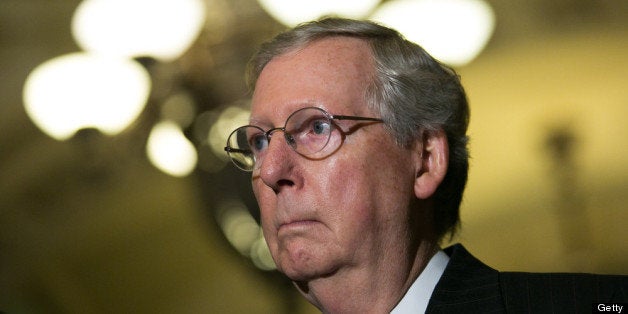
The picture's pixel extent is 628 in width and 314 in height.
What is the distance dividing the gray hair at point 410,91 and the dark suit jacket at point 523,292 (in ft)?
0.84

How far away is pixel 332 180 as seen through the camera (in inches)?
78.9

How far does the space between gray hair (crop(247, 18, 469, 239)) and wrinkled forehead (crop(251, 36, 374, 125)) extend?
0.09 ft

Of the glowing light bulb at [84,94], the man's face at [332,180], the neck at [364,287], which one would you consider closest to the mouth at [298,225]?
the man's face at [332,180]

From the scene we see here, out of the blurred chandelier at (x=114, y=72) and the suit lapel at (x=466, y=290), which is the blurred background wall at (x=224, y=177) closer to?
the blurred chandelier at (x=114, y=72)

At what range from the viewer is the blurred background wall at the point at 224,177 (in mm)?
4066

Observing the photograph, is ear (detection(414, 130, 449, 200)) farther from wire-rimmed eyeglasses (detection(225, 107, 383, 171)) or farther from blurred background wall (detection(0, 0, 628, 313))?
blurred background wall (detection(0, 0, 628, 313))

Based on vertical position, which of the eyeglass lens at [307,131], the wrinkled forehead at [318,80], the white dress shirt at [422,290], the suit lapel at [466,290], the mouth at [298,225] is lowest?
the white dress shirt at [422,290]

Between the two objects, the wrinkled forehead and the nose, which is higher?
the wrinkled forehead

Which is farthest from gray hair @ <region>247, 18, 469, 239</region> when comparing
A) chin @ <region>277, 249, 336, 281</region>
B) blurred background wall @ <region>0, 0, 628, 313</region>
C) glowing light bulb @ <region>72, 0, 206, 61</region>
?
glowing light bulb @ <region>72, 0, 206, 61</region>

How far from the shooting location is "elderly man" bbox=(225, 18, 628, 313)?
201 cm

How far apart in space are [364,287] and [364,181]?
24 cm

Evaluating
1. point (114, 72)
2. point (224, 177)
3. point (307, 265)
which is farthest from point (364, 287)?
point (114, 72)

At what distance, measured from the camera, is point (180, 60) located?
14.8 ft

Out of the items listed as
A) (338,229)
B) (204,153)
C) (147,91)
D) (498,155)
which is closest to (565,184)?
(498,155)
